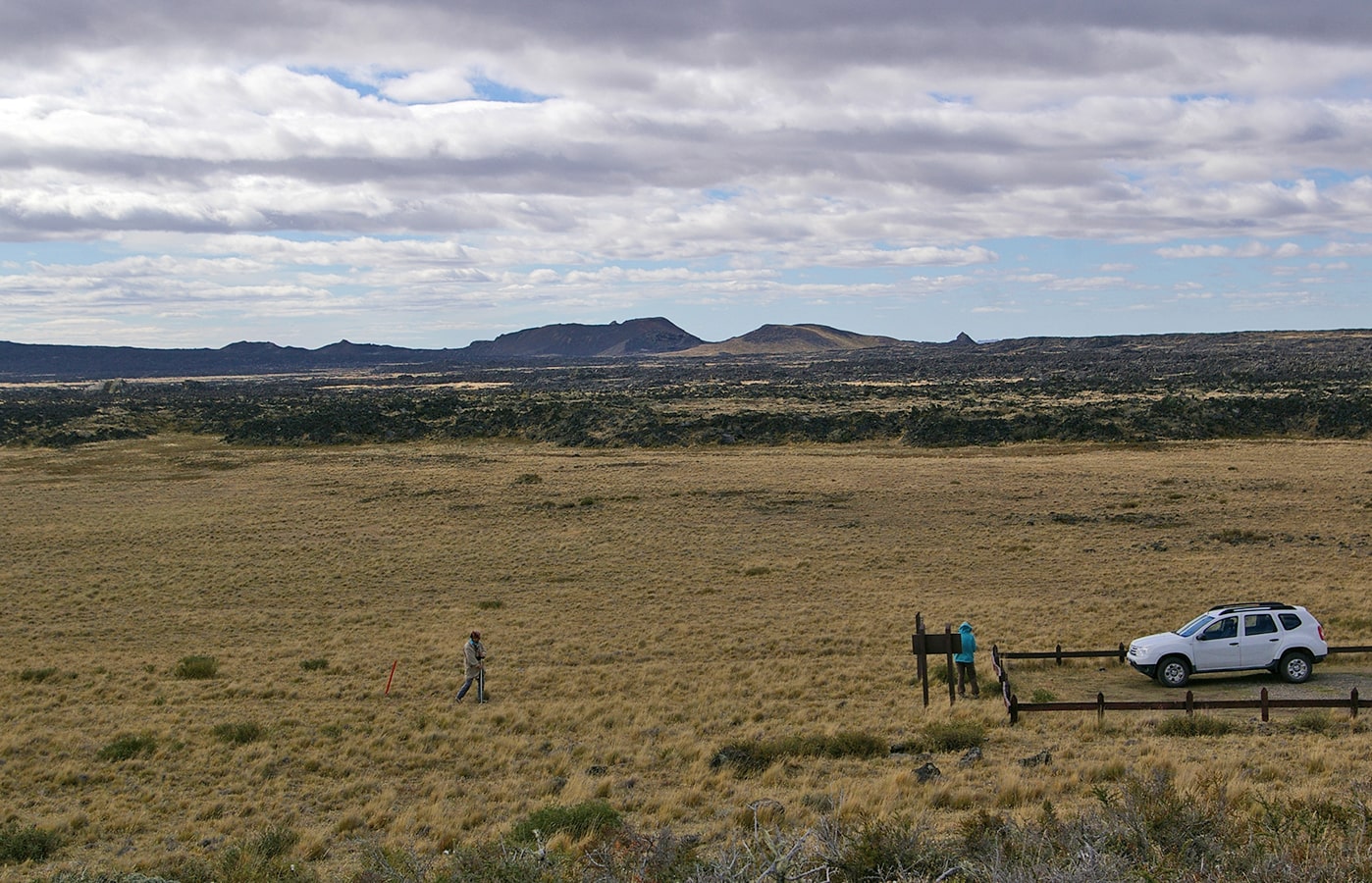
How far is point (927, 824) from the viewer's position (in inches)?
375

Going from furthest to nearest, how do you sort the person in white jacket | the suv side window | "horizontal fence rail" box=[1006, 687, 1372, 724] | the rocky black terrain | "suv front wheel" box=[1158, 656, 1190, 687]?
the rocky black terrain
the person in white jacket
"suv front wheel" box=[1158, 656, 1190, 687]
the suv side window
"horizontal fence rail" box=[1006, 687, 1372, 724]

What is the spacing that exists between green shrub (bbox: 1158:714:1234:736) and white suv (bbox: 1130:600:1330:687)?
2.62 metres

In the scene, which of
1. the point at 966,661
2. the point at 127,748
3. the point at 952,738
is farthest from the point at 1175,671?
the point at 127,748

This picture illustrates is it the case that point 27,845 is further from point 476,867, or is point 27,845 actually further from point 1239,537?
point 1239,537

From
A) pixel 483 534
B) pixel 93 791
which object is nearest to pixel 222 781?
pixel 93 791

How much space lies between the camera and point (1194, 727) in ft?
43.4

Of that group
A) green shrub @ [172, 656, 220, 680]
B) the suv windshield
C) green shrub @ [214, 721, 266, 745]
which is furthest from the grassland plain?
the suv windshield

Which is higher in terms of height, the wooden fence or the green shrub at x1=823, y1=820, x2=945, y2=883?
the green shrub at x1=823, y1=820, x2=945, y2=883

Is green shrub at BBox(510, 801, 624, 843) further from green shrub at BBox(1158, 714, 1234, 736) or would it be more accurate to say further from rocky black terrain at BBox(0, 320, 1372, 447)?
rocky black terrain at BBox(0, 320, 1372, 447)

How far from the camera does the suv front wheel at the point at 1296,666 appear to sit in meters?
15.8

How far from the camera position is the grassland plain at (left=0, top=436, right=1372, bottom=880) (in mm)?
11766

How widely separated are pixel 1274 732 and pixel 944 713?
4296 millimetres

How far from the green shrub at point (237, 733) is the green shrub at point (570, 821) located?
22.0ft

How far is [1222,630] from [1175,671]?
99 centimetres
